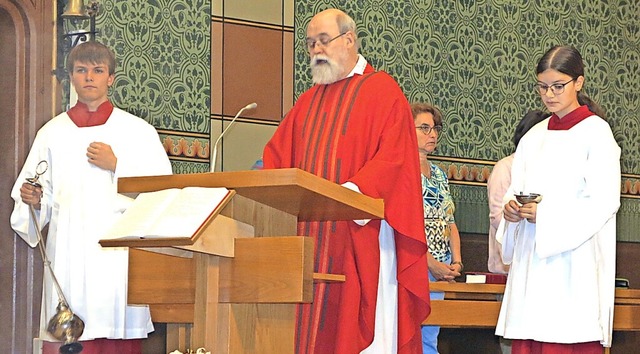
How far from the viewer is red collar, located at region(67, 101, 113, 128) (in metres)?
5.69

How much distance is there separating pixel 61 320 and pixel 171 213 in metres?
2.77

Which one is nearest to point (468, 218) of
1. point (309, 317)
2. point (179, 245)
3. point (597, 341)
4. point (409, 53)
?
point (409, 53)

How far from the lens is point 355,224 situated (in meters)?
4.26

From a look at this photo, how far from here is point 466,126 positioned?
26.8 feet

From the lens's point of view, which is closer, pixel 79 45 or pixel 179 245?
pixel 179 245

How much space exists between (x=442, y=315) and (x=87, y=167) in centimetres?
212

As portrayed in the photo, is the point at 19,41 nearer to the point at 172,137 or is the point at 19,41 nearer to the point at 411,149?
the point at 172,137

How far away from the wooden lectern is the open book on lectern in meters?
0.03

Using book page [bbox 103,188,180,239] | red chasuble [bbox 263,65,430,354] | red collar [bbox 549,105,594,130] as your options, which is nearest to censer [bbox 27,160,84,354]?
red chasuble [bbox 263,65,430,354]

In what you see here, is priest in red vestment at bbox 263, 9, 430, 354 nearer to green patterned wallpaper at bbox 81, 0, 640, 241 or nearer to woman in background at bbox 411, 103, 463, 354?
woman in background at bbox 411, 103, 463, 354

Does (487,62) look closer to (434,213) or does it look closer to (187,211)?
(434,213)

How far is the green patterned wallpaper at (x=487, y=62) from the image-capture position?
7.89 m

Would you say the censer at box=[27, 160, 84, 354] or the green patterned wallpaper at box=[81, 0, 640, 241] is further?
the green patterned wallpaper at box=[81, 0, 640, 241]

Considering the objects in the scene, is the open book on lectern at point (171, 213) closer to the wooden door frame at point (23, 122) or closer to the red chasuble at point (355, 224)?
the red chasuble at point (355, 224)
